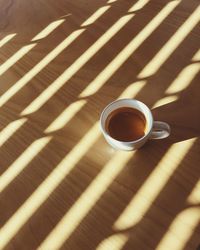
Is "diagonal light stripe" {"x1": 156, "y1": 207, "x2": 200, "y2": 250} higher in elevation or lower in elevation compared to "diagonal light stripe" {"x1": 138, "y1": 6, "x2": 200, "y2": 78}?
lower

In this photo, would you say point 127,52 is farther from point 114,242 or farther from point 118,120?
point 114,242

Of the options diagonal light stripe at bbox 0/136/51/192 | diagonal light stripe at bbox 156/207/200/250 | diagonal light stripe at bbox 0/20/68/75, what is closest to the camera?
diagonal light stripe at bbox 156/207/200/250

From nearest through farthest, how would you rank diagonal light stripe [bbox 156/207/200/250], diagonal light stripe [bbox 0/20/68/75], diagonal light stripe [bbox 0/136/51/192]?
diagonal light stripe [bbox 156/207/200/250] → diagonal light stripe [bbox 0/136/51/192] → diagonal light stripe [bbox 0/20/68/75]

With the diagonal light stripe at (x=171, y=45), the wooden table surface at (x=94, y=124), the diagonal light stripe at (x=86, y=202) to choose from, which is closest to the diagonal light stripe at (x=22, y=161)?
the wooden table surface at (x=94, y=124)

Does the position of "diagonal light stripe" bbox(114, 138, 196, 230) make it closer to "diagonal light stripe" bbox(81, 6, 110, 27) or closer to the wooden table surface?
the wooden table surface

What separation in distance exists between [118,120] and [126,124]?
17 millimetres

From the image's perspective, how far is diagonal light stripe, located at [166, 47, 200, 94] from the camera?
2.24 ft

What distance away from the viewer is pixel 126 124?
63cm

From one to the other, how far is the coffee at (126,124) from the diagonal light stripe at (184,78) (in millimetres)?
99

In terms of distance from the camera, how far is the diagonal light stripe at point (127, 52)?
2.36ft

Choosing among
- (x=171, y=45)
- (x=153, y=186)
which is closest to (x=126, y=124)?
(x=153, y=186)

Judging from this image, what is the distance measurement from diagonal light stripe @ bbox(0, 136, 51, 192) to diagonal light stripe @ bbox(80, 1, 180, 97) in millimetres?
Result: 136

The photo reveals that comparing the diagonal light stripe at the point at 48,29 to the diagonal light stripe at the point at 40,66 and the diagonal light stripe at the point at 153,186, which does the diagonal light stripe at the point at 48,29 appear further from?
the diagonal light stripe at the point at 153,186

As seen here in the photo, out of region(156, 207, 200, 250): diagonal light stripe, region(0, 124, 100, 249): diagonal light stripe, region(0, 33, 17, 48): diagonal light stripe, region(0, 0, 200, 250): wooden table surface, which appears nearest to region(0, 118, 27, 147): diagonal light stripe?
region(0, 0, 200, 250): wooden table surface
